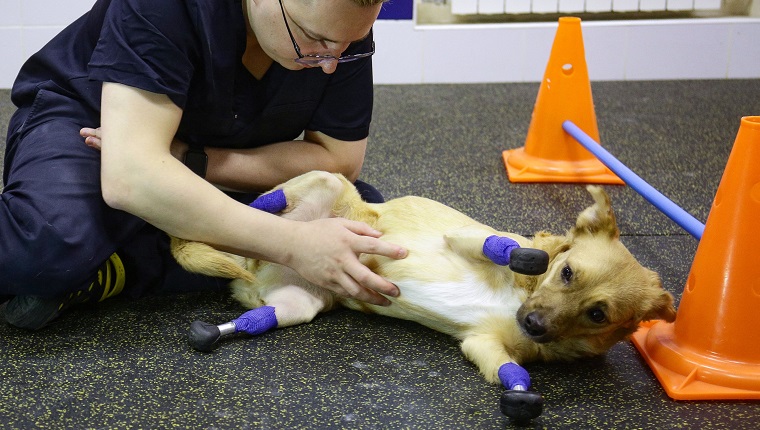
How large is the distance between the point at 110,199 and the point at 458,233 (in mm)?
634

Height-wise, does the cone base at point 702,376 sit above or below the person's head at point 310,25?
below

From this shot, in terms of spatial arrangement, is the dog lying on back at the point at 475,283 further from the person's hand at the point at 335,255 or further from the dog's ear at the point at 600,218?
the person's hand at the point at 335,255

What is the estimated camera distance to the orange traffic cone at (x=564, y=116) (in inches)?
95.3

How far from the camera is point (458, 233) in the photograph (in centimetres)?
149

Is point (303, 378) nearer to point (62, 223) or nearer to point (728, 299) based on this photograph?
point (62, 223)

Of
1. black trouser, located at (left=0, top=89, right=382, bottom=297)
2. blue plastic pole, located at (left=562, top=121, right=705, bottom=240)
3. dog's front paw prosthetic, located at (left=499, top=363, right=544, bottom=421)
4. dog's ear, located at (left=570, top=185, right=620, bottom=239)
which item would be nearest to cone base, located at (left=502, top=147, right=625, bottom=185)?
blue plastic pole, located at (left=562, top=121, right=705, bottom=240)

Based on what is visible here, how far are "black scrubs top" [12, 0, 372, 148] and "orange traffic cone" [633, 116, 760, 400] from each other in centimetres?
77

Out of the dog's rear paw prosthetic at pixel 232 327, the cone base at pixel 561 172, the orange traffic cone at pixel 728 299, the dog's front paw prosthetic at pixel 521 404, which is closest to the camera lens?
the dog's front paw prosthetic at pixel 521 404

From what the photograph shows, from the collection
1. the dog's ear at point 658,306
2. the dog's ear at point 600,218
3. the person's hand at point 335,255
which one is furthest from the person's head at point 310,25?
the dog's ear at point 658,306

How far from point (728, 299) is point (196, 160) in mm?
1030

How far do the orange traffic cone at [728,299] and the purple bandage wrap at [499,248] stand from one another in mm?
315

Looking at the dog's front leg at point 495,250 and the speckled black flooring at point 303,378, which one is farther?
the dog's front leg at point 495,250

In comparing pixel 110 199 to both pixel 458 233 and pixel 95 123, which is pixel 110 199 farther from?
pixel 458 233

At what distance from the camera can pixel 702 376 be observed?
1275 mm
